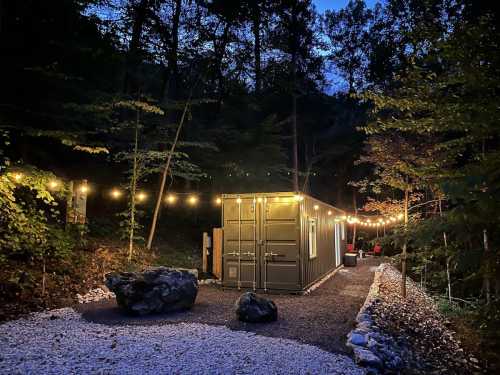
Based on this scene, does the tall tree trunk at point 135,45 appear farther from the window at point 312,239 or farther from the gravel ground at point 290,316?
the gravel ground at point 290,316

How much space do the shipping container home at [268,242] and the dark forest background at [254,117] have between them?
2362 millimetres

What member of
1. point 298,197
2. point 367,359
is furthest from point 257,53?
point 367,359

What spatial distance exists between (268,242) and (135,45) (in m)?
9.29

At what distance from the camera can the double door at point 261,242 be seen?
8.83 metres

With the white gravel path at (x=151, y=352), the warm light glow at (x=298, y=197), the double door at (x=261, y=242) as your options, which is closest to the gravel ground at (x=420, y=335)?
the white gravel path at (x=151, y=352)

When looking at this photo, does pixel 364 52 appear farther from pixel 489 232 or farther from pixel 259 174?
pixel 489 232

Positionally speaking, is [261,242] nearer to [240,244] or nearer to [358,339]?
[240,244]

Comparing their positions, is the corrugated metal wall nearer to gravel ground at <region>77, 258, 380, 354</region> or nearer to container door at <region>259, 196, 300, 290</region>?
container door at <region>259, 196, 300, 290</region>

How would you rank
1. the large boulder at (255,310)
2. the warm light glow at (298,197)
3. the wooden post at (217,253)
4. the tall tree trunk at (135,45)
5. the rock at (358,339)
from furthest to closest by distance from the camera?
the tall tree trunk at (135,45), the wooden post at (217,253), the warm light glow at (298,197), the large boulder at (255,310), the rock at (358,339)

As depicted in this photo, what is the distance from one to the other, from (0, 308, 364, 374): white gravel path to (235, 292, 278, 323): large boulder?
546 mm

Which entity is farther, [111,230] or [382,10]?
[382,10]

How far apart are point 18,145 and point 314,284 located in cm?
1027

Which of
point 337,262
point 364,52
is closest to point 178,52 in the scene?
point 337,262

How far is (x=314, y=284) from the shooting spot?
999 cm
